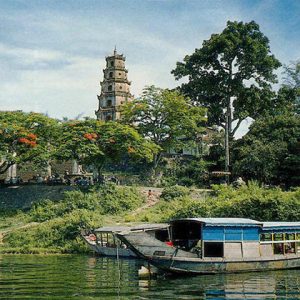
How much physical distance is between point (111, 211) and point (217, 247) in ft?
56.9

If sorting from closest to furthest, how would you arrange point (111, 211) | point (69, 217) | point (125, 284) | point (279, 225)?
point (125, 284)
point (279, 225)
point (69, 217)
point (111, 211)

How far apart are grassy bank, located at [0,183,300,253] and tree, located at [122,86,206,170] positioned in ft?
20.1

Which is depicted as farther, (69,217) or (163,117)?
(163,117)

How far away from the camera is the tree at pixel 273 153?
133 feet

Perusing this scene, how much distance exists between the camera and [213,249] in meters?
20.1

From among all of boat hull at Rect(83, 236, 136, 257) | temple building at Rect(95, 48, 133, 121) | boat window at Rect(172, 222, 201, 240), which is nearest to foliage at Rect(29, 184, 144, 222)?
boat hull at Rect(83, 236, 136, 257)

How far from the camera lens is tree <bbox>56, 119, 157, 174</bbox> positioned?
123ft

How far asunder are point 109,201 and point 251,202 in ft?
35.4

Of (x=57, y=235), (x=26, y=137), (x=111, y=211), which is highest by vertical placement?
(x=26, y=137)

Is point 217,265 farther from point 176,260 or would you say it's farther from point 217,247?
point 176,260

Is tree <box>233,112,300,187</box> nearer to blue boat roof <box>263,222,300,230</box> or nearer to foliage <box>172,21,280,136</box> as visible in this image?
foliage <box>172,21,280,136</box>

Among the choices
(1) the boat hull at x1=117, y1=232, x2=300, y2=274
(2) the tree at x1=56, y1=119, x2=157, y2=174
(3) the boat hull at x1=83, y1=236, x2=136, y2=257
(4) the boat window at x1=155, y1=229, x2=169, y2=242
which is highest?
(2) the tree at x1=56, y1=119, x2=157, y2=174

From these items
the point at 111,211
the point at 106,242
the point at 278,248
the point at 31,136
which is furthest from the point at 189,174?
the point at 278,248

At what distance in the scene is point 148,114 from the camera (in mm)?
44031
